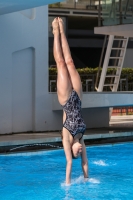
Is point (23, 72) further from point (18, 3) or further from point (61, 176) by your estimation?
point (61, 176)

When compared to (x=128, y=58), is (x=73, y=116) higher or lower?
lower

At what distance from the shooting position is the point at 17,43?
47.5 feet

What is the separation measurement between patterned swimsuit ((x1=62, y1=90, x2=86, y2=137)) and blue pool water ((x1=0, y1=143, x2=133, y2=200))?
0.87 metres

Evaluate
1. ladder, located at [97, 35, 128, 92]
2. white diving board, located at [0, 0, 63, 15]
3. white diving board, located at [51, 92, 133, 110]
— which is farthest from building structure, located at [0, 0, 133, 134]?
ladder, located at [97, 35, 128, 92]

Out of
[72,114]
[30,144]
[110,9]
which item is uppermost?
[110,9]

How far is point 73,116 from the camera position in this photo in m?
7.95

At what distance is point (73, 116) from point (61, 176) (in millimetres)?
1566

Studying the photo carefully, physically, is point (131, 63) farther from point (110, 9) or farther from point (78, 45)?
point (110, 9)

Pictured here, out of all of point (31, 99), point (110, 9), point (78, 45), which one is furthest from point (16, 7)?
point (78, 45)

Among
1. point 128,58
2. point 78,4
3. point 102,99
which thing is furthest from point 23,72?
point 128,58

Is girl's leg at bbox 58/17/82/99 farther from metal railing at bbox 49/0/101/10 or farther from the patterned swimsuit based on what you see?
metal railing at bbox 49/0/101/10

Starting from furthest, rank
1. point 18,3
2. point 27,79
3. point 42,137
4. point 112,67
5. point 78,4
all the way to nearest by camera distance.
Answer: point 78,4 < point 112,67 < point 27,79 < point 42,137 < point 18,3

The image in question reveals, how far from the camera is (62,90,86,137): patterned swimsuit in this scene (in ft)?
25.9

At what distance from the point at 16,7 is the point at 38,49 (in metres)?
3.53
